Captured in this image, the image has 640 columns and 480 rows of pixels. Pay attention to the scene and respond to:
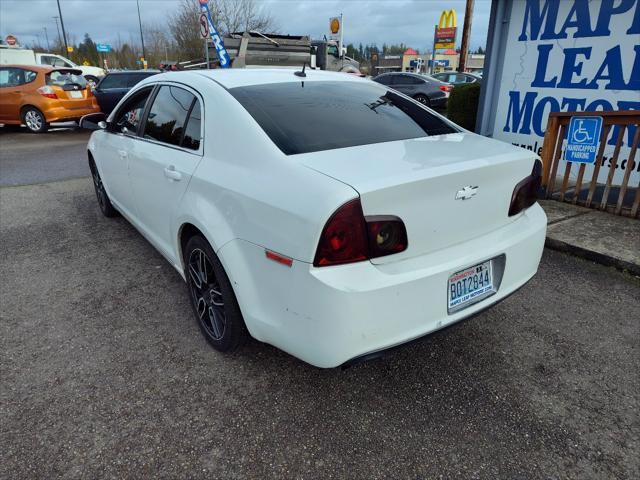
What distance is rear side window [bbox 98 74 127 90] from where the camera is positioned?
12776 mm

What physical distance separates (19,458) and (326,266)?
5.25 ft

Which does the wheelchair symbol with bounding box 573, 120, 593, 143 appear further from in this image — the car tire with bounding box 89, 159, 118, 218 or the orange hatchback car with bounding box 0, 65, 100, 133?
the orange hatchback car with bounding box 0, 65, 100, 133

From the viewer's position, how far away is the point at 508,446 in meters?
2.06

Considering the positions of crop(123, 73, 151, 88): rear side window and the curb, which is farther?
crop(123, 73, 151, 88): rear side window

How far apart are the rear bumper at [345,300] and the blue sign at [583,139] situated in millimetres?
3346

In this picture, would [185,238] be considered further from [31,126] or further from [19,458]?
[31,126]

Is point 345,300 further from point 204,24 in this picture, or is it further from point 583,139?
point 204,24

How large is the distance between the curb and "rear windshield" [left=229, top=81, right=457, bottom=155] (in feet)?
6.25

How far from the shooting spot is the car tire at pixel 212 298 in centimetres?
242

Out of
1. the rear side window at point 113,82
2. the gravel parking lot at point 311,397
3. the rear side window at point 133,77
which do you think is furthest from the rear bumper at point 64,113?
the gravel parking lot at point 311,397

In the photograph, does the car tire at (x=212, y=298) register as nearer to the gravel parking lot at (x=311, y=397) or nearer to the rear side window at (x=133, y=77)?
the gravel parking lot at (x=311, y=397)

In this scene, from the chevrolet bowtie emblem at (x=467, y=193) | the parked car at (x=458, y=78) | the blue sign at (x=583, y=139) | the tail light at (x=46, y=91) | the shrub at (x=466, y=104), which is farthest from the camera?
the parked car at (x=458, y=78)

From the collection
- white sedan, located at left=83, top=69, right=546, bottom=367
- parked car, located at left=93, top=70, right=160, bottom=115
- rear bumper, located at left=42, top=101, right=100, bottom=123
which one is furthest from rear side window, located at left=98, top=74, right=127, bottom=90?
white sedan, located at left=83, top=69, right=546, bottom=367

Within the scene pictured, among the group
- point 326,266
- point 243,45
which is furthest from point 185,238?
point 243,45
